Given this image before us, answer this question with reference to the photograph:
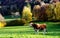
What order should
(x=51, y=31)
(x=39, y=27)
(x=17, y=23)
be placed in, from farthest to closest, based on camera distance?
1. (x=17, y=23)
2. (x=51, y=31)
3. (x=39, y=27)

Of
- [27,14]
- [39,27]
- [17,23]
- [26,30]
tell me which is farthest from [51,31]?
[17,23]

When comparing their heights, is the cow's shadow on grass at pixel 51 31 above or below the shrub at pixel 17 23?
below

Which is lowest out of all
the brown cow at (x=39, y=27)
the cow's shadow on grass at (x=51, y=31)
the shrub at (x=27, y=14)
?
the cow's shadow on grass at (x=51, y=31)

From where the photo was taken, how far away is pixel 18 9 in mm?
6949

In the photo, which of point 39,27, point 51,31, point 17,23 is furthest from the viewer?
point 17,23

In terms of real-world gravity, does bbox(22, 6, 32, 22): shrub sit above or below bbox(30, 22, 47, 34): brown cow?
above

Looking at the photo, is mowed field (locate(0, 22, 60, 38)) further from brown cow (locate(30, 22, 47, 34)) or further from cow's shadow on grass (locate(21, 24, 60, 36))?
brown cow (locate(30, 22, 47, 34))

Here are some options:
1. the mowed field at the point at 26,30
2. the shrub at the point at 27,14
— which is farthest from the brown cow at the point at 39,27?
the shrub at the point at 27,14

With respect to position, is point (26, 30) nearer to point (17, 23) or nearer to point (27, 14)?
point (17, 23)

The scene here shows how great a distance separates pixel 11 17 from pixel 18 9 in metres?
0.36

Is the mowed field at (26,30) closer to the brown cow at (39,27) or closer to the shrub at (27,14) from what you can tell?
the brown cow at (39,27)

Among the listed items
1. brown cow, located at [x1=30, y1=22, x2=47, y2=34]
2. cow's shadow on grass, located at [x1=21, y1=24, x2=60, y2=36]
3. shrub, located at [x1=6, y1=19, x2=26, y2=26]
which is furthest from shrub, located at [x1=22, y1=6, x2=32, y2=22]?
brown cow, located at [x1=30, y1=22, x2=47, y2=34]

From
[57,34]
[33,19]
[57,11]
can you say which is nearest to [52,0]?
[57,11]

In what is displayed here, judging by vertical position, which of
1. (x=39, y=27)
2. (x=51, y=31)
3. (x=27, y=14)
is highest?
(x=27, y=14)
